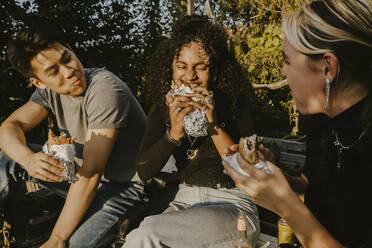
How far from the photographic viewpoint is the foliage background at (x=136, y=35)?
351 centimetres

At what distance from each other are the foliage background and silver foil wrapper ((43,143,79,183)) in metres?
1.43

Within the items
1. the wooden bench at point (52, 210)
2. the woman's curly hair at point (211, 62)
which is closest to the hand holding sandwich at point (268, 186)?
the woman's curly hair at point (211, 62)

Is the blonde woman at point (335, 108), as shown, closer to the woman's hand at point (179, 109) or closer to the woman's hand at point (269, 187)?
the woman's hand at point (269, 187)

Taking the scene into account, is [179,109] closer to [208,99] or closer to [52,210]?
[208,99]

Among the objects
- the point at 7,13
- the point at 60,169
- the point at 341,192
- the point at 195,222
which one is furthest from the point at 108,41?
the point at 341,192

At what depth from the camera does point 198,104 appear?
1749 millimetres

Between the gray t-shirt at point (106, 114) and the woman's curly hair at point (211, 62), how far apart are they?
27 centimetres

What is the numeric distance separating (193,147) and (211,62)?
625mm

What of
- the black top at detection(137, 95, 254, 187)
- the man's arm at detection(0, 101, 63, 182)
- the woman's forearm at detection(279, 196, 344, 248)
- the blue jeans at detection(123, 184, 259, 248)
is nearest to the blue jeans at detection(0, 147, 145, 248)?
the man's arm at detection(0, 101, 63, 182)

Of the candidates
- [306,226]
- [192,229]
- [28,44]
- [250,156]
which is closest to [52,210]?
[28,44]

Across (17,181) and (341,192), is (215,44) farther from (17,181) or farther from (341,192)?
(17,181)

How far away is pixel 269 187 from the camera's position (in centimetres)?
122

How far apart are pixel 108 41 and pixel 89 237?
3.32 m

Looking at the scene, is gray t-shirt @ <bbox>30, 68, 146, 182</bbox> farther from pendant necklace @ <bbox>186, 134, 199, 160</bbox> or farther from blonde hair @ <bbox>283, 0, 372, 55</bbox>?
blonde hair @ <bbox>283, 0, 372, 55</bbox>
